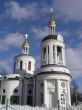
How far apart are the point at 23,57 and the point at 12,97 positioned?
12043mm

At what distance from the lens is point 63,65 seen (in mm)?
42375

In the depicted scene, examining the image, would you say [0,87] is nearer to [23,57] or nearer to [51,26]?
[23,57]

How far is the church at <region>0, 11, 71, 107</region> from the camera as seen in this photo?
130 feet

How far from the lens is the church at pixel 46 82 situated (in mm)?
39656

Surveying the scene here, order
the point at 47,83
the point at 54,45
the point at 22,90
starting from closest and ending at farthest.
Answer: the point at 47,83 → the point at 54,45 → the point at 22,90

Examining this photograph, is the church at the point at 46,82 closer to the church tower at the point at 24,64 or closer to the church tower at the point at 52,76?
the church tower at the point at 52,76

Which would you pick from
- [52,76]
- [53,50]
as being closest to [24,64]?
[53,50]

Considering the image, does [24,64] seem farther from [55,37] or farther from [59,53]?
[55,37]

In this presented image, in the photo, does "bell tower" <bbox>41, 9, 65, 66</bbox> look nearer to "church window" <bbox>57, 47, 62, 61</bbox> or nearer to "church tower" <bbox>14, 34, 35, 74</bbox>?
"church window" <bbox>57, 47, 62, 61</bbox>

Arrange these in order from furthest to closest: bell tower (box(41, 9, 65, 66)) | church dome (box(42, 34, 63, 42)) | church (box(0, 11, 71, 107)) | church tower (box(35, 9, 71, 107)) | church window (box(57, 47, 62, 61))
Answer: church window (box(57, 47, 62, 61)) < church dome (box(42, 34, 63, 42)) < bell tower (box(41, 9, 65, 66)) < church (box(0, 11, 71, 107)) < church tower (box(35, 9, 71, 107))

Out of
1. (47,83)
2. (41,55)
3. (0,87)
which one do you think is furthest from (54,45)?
(0,87)

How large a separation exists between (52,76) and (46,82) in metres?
1.37

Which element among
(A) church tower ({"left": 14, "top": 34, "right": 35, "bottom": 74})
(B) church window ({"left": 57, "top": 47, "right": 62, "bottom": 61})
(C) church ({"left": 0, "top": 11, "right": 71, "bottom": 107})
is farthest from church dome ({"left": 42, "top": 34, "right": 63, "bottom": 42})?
(A) church tower ({"left": 14, "top": 34, "right": 35, "bottom": 74})

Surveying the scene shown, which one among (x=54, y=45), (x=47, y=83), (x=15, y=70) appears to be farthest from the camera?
(x=15, y=70)
